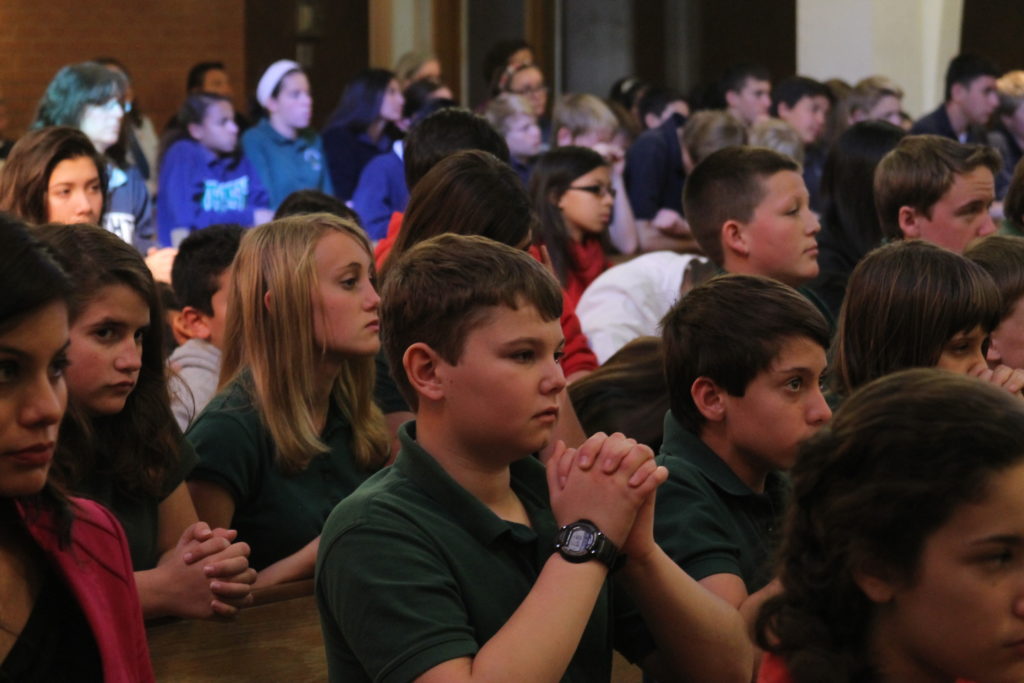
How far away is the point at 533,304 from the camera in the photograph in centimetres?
218

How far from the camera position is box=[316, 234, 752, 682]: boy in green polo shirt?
6.37 ft

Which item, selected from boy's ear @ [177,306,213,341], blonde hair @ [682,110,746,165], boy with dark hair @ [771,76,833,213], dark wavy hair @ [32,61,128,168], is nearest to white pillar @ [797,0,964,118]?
boy with dark hair @ [771,76,833,213]

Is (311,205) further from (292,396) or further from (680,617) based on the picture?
(680,617)

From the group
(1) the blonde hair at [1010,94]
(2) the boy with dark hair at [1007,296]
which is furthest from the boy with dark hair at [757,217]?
(1) the blonde hair at [1010,94]

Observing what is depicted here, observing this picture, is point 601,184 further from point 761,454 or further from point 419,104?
point 419,104

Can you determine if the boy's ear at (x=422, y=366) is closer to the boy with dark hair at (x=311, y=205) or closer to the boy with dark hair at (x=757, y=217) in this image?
the boy with dark hair at (x=757, y=217)

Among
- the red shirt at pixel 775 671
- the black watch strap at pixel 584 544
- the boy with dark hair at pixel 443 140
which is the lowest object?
the red shirt at pixel 775 671

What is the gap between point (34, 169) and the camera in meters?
4.58

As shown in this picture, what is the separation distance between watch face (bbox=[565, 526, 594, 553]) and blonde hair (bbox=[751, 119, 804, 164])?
6.59m

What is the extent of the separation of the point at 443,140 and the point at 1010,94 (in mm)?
7178

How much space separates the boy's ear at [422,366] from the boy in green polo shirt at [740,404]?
1.69 ft

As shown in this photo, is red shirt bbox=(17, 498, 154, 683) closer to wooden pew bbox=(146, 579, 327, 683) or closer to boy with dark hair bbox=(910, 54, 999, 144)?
wooden pew bbox=(146, 579, 327, 683)

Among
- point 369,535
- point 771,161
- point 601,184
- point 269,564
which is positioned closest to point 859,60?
point 601,184

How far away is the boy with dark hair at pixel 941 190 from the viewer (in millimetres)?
4605
